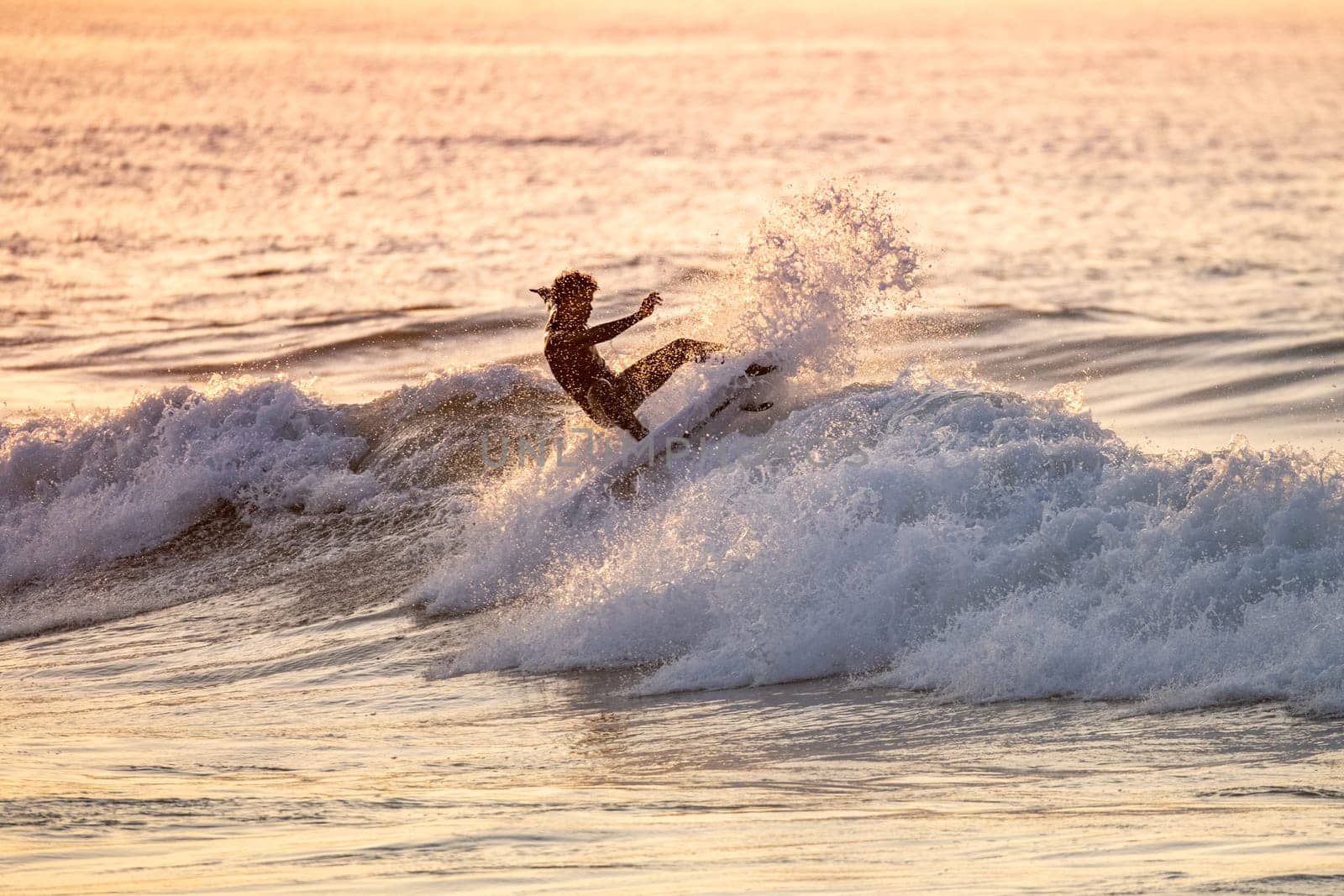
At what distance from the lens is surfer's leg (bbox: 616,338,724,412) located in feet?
40.6

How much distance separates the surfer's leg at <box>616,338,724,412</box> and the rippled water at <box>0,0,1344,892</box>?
0.40 meters

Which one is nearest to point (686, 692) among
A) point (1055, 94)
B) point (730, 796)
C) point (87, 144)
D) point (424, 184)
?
point (730, 796)

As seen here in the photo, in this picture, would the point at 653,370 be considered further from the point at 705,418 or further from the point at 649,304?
the point at 649,304

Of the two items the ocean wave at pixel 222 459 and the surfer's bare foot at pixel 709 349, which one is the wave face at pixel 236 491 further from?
the surfer's bare foot at pixel 709 349

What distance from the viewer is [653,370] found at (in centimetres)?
1252

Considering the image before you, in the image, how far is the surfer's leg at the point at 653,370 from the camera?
12367 millimetres

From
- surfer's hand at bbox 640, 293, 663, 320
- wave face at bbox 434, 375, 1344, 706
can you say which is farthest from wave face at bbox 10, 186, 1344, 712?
surfer's hand at bbox 640, 293, 663, 320

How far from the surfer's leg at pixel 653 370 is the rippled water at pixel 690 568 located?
0.40 metres

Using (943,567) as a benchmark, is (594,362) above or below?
above

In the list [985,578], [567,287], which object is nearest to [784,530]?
[985,578]

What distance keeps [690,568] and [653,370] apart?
2935 millimetres

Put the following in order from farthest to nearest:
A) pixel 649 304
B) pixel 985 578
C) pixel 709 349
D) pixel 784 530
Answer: pixel 709 349 < pixel 649 304 < pixel 784 530 < pixel 985 578

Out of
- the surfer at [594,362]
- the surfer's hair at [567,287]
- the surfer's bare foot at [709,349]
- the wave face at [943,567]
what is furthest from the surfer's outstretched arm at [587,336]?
the wave face at [943,567]

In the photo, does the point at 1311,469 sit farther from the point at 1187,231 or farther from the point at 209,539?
the point at 1187,231
